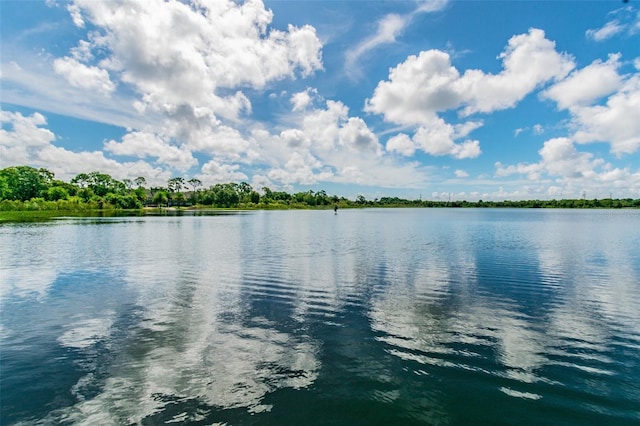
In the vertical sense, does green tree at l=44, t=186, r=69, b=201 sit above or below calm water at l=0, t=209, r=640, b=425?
above

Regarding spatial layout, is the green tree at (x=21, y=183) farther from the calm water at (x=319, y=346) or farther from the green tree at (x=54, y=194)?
the calm water at (x=319, y=346)

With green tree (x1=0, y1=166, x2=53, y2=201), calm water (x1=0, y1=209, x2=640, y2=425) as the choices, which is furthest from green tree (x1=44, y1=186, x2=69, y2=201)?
calm water (x1=0, y1=209, x2=640, y2=425)

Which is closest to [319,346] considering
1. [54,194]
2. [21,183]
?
[54,194]

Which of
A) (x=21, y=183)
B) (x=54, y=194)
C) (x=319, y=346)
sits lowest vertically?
(x=319, y=346)

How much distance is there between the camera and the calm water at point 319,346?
9977 mm

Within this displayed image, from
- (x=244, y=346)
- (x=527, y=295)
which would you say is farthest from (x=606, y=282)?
(x=244, y=346)

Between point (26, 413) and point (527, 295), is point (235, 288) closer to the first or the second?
point (26, 413)

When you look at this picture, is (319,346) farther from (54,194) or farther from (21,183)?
(21,183)

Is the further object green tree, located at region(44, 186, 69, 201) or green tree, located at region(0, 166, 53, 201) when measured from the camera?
green tree, located at region(44, 186, 69, 201)

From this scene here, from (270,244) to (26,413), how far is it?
130ft

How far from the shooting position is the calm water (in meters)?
9.98

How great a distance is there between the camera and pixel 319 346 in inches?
561

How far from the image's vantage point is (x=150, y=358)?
42.9 ft

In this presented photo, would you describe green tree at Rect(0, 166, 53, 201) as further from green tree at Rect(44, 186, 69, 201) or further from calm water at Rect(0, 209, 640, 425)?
calm water at Rect(0, 209, 640, 425)
